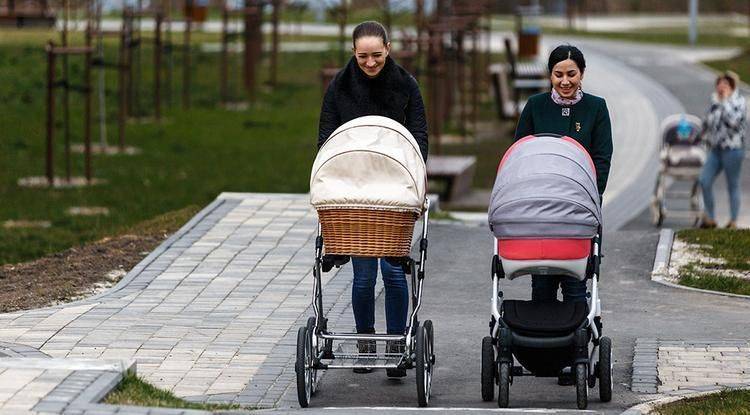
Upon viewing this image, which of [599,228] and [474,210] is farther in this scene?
[474,210]

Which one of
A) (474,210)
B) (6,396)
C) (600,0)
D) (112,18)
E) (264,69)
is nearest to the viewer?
(6,396)

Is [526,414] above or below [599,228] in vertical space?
below

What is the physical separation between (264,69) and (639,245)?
79.5 feet

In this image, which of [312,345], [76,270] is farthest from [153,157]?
[312,345]

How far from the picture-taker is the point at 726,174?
18.6m

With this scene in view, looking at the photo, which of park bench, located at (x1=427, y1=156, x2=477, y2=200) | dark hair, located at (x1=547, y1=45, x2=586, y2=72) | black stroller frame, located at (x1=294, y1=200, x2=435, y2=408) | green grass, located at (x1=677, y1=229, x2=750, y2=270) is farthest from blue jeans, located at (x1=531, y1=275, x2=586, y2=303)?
park bench, located at (x1=427, y1=156, x2=477, y2=200)

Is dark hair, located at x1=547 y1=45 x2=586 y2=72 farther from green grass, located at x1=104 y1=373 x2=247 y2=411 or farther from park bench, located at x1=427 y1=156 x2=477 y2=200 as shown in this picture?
park bench, located at x1=427 y1=156 x2=477 y2=200

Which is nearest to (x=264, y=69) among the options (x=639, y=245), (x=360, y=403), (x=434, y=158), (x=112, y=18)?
(x=112, y=18)

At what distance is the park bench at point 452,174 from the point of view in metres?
19.6

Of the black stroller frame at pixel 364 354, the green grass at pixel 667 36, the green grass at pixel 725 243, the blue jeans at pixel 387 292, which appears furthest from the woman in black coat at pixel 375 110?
the green grass at pixel 667 36

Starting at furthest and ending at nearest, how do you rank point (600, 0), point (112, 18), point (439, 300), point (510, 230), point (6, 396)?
point (600, 0) < point (112, 18) < point (439, 300) < point (510, 230) < point (6, 396)

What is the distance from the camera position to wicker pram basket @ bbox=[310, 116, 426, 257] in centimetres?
819

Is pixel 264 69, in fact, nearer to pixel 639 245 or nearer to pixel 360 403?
pixel 639 245

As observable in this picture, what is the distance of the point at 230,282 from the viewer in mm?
11625
